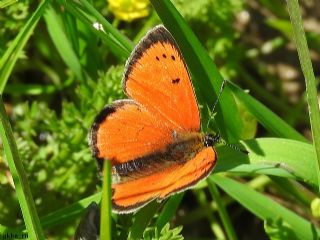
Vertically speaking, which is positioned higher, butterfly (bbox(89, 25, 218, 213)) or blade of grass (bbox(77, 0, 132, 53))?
blade of grass (bbox(77, 0, 132, 53))

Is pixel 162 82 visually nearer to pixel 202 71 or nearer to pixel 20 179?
pixel 202 71

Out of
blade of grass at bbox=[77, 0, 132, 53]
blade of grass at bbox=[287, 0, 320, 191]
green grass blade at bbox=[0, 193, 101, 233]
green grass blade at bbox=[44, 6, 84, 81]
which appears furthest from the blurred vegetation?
blade of grass at bbox=[287, 0, 320, 191]

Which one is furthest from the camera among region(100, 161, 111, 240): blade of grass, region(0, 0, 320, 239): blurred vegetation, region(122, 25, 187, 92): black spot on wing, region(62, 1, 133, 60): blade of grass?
region(0, 0, 320, 239): blurred vegetation

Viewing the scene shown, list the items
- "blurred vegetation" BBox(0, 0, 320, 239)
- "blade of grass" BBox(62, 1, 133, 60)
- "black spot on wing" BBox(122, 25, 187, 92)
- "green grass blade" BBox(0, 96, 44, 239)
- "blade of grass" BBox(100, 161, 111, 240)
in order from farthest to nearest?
"blurred vegetation" BBox(0, 0, 320, 239), "blade of grass" BBox(62, 1, 133, 60), "black spot on wing" BBox(122, 25, 187, 92), "green grass blade" BBox(0, 96, 44, 239), "blade of grass" BBox(100, 161, 111, 240)

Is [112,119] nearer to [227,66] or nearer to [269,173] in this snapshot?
[269,173]

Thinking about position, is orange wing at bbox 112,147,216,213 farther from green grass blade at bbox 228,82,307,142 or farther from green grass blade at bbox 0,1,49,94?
green grass blade at bbox 0,1,49,94

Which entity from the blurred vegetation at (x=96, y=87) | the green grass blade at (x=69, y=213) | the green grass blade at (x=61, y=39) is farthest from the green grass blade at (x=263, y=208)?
the green grass blade at (x=61, y=39)

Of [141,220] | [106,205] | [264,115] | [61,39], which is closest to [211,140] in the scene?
[264,115]
